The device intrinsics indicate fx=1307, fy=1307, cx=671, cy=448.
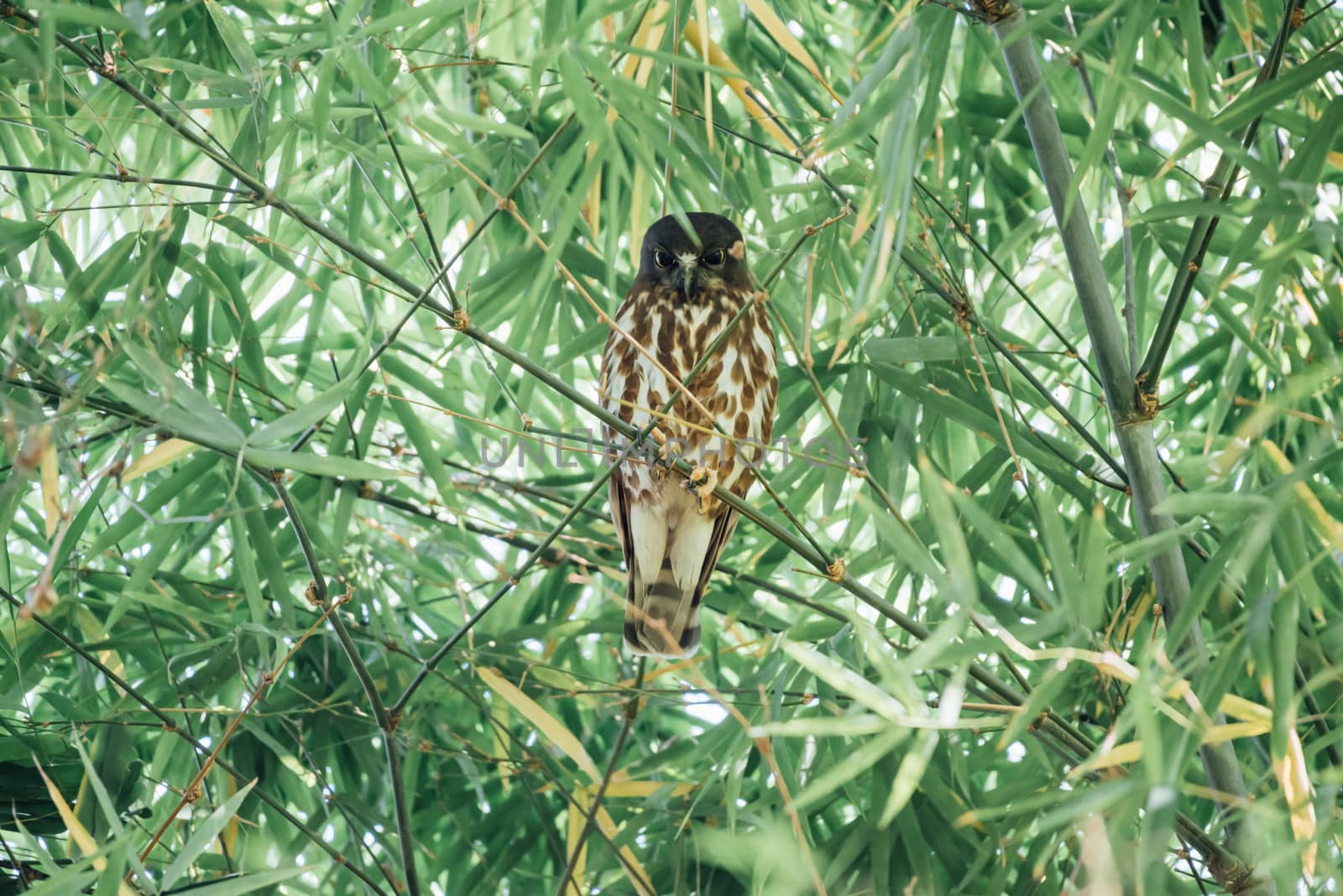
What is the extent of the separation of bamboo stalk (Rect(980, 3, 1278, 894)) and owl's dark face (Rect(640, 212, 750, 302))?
84 centimetres

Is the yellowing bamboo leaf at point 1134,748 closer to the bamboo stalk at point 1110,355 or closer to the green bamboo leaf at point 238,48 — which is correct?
the bamboo stalk at point 1110,355

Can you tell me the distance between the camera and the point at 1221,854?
1.50 metres

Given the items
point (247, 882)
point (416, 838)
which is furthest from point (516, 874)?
point (247, 882)

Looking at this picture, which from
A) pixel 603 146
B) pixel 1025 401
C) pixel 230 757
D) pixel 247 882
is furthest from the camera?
→ pixel 230 757

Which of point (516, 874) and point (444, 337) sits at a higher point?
point (444, 337)

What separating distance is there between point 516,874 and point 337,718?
1.36 ft

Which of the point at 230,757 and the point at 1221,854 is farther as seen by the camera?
the point at 230,757

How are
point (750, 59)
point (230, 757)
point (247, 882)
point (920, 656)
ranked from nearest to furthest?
point (920, 656) → point (247, 882) → point (230, 757) → point (750, 59)

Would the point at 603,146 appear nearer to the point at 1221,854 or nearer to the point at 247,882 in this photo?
the point at 247,882

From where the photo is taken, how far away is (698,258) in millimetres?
2418

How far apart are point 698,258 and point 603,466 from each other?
43 centimetres

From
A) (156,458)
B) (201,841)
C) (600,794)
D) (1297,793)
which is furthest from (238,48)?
(1297,793)

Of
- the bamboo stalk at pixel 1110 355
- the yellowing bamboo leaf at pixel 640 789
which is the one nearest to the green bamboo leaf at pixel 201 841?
A: the yellowing bamboo leaf at pixel 640 789

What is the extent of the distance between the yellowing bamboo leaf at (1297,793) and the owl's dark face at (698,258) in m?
1.39
